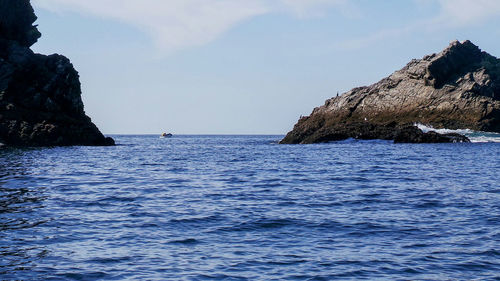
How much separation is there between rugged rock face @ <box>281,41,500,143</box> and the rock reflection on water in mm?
58899

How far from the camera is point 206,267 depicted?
36.8 feet

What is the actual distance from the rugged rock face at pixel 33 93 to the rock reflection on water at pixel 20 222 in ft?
143

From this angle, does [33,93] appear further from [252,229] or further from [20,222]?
[252,229]

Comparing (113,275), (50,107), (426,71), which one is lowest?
(113,275)

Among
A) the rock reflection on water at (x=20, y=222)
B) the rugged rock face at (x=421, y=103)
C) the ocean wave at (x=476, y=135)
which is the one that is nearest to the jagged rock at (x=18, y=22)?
the rugged rock face at (x=421, y=103)

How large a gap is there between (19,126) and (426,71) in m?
62.9

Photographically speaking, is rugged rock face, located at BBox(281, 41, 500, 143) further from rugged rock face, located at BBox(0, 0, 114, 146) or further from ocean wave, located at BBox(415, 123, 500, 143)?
rugged rock face, located at BBox(0, 0, 114, 146)

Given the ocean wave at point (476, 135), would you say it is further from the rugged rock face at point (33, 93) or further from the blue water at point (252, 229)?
the rugged rock face at point (33, 93)

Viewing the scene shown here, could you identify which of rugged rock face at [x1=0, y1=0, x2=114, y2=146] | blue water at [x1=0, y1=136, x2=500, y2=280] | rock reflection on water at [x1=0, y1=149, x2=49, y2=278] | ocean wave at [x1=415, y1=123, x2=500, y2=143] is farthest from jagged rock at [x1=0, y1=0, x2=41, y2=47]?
ocean wave at [x1=415, y1=123, x2=500, y2=143]

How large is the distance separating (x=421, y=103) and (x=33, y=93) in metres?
59.5

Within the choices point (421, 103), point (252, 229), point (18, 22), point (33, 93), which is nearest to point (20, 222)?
point (252, 229)

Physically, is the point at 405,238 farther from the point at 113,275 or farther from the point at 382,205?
the point at 113,275

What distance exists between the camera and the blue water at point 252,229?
11078 mm

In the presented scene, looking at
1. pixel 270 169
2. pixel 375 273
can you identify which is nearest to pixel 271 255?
pixel 375 273
